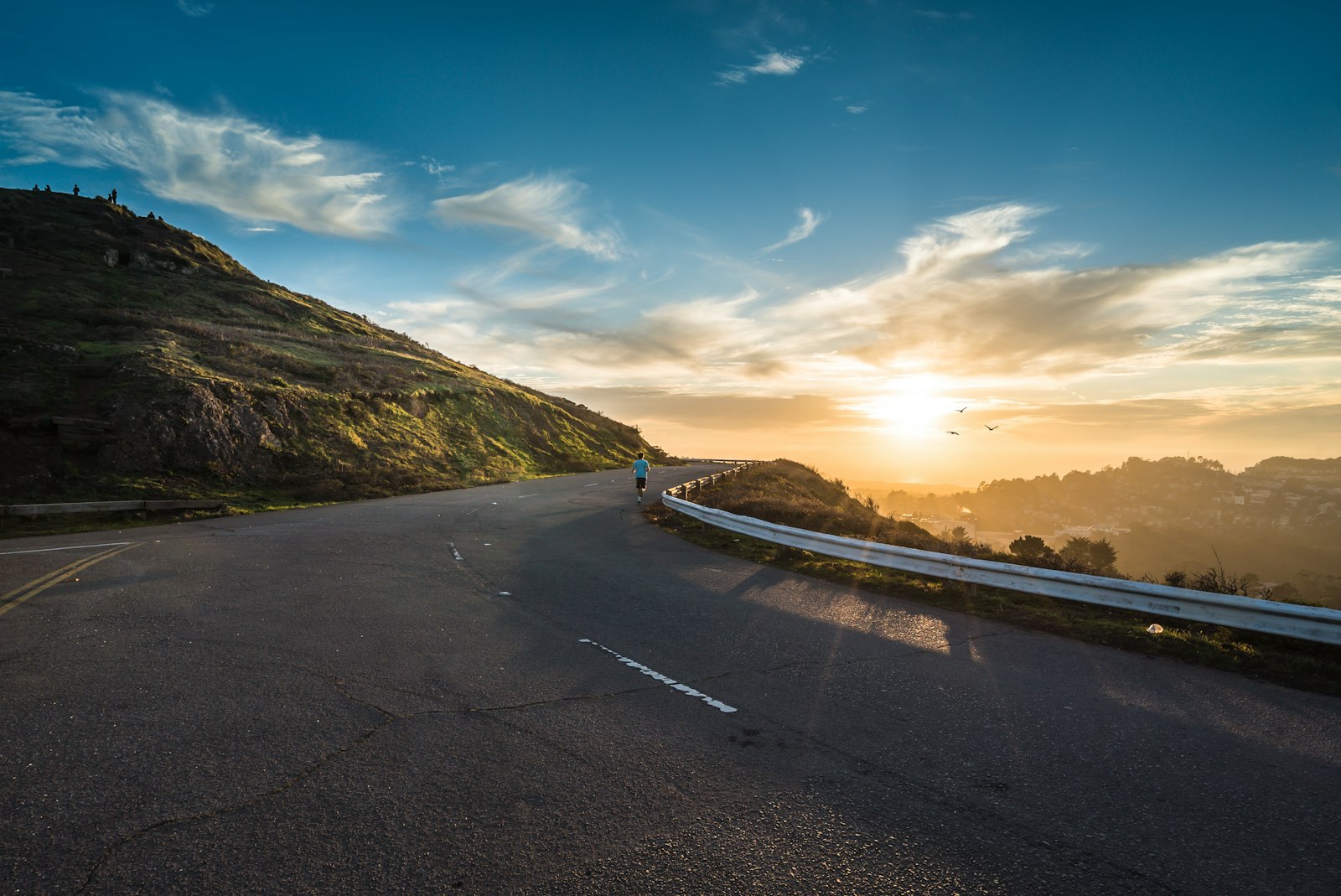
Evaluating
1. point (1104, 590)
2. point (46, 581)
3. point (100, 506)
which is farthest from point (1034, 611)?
point (100, 506)

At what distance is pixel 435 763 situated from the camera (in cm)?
429

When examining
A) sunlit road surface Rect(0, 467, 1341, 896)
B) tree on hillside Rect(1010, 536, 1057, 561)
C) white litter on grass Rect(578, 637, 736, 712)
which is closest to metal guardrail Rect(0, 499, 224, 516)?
sunlit road surface Rect(0, 467, 1341, 896)

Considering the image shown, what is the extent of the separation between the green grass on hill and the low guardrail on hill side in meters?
0.23

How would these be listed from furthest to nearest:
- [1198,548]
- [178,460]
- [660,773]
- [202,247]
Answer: [1198,548] < [202,247] < [178,460] < [660,773]

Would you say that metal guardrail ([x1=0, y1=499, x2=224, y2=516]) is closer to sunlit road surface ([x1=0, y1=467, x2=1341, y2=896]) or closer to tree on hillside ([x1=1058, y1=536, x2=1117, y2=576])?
sunlit road surface ([x1=0, y1=467, x2=1341, y2=896])

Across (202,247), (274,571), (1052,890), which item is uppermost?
(202,247)

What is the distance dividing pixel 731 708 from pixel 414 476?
27.5m

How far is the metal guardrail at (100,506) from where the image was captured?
52.9 feet

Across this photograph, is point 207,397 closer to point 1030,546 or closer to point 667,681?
point 667,681

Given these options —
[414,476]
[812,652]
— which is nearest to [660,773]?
[812,652]

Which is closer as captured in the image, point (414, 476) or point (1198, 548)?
point (414, 476)

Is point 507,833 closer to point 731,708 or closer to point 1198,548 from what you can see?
point 731,708

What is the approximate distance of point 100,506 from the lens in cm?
1711

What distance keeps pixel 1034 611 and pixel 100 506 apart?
73.6 ft
